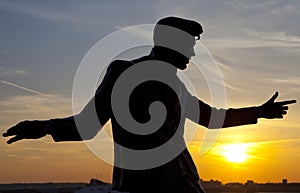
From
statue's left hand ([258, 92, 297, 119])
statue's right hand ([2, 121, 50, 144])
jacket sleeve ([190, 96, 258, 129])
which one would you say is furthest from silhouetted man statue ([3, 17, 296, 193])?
statue's left hand ([258, 92, 297, 119])

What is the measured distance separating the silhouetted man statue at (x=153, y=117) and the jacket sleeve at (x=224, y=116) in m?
0.40

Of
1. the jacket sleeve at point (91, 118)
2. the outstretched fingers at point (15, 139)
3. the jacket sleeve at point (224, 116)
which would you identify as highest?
the jacket sleeve at point (224, 116)

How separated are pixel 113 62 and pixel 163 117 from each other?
713 mm

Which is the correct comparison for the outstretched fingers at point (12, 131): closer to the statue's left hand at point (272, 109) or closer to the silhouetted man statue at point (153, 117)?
the silhouetted man statue at point (153, 117)

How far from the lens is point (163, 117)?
6.46 metres

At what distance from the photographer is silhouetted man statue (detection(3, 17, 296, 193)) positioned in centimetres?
629

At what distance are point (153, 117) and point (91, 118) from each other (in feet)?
1.95

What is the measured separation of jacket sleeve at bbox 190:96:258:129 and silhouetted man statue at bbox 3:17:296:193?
40 centimetres

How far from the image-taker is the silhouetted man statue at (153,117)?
629 cm

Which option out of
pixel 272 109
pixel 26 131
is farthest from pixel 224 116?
pixel 26 131

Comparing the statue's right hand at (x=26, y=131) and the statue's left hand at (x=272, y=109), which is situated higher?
the statue's left hand at (x=272, y=109)

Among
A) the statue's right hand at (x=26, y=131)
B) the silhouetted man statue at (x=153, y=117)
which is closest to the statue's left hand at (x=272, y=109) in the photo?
the silhouetted man statue at (x=153, y=117)

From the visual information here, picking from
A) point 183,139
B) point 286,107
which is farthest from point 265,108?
point 183,139

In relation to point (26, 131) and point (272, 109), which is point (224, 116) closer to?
point (272, 109)
